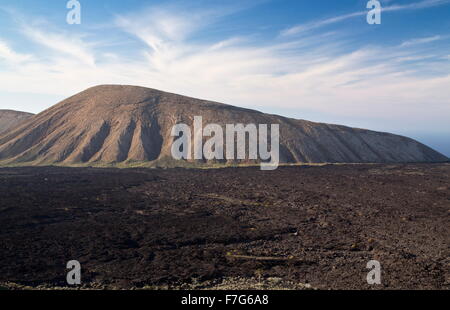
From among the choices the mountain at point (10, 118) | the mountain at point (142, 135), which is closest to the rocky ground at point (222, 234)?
the mountain at point (142, 135)

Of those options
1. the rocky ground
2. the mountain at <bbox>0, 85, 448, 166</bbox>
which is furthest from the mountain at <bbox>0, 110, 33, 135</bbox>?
the rocky ground

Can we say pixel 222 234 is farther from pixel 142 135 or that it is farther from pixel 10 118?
pixel 10 118

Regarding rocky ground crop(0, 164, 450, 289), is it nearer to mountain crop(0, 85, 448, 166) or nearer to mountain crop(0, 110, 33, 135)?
mountain crop(0, 85, 448, 166)

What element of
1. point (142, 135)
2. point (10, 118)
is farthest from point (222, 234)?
point (10, 118)

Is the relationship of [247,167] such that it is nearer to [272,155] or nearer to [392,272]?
[272,155]

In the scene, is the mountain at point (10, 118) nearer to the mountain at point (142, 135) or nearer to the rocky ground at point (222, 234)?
the mountain at point (142, 135)

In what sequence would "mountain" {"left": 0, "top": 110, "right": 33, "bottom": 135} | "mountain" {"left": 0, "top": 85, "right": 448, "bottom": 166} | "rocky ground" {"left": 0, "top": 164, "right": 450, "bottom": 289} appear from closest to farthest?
"rocky ground" {"left": 0, "top": 164, "right": 450, "bottom": 289}, "mountain" {"left": 0, "top": 85, "right": 448, "bottom": 166}, "mountain" {"left": 0, "top": 110, "right": 33, "bottom": 135}

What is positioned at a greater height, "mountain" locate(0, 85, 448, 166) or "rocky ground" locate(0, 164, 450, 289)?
"mountain" locate(0, 85, 448, 166)
